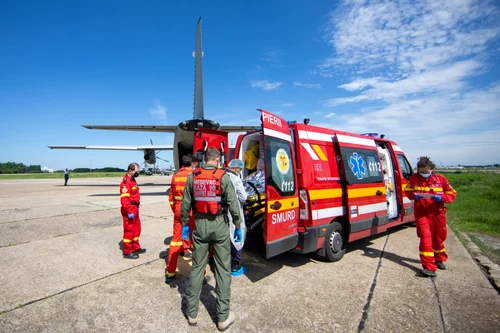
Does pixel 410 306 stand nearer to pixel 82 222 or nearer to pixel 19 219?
pixel 82 222

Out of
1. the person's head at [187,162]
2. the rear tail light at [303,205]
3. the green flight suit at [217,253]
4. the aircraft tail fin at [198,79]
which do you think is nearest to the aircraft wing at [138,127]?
the aircraft tail fin at [198,79]

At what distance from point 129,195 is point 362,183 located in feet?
14.6

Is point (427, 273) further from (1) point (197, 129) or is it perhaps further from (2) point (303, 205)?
(1) point (197, 129)

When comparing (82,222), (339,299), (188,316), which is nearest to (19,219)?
(82,222)

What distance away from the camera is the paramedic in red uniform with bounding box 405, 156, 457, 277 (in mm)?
4059

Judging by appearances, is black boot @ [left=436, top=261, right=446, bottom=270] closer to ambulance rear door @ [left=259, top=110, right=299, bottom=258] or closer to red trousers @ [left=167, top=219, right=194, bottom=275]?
ambulance rear door @ [left=259, top=110, right=299, bottom=258]

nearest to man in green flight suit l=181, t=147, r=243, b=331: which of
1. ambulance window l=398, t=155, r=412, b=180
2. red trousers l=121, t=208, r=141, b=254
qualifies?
red trousers l=121, t=208, r=141, b=254

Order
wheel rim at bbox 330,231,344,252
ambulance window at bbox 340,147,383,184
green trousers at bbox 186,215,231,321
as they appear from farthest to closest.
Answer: ambulance window at bbox 340,147,383,184
wheel rim at bbox 330,231,344,252
green trousers at bbox 186,215,231,321

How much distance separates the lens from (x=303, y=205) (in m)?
4.07

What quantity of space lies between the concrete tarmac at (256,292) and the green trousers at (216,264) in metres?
0.27

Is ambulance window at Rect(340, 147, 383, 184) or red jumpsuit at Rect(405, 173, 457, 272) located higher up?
ambulance window at Rect(340, 147, 383, 184)

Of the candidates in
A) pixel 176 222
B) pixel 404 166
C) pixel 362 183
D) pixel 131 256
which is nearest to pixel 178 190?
pixel 176 222

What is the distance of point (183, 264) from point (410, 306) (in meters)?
3.20

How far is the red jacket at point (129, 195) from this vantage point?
445cm
